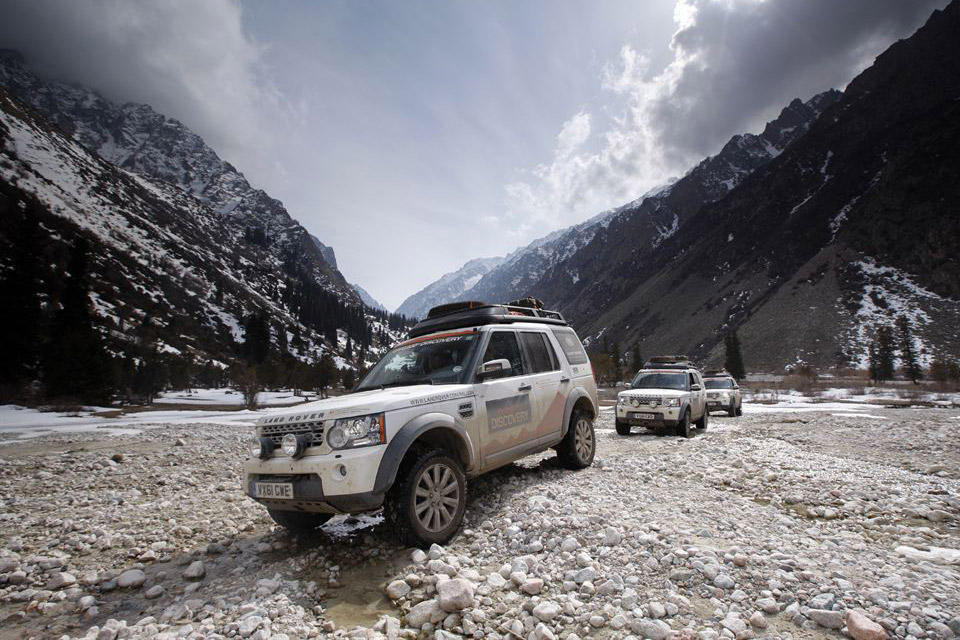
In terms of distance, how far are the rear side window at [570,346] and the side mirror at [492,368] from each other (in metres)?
2.35

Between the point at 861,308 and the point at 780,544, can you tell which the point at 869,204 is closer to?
the point at 861,308

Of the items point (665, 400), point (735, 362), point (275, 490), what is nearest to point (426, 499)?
point (275, 490)

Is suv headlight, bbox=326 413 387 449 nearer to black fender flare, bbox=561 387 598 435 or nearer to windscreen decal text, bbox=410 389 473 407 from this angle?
windscreen decal text, bbox=410 389 473 407

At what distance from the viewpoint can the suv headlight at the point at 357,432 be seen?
4027 millimetres

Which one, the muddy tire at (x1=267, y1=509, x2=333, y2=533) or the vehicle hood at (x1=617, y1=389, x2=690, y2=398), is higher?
the vehicle hood at (x1=617, y1=389, x2=690, y2=398)

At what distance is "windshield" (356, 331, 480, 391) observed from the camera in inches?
214

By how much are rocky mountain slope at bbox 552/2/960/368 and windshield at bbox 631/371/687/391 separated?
92141 millimetres

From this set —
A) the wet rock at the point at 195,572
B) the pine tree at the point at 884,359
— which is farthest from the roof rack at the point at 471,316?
Answer: the pine tree at the point at 884,359

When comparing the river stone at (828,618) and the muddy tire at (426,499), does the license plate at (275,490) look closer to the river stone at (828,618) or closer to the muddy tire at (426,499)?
the muddy tire at (426,499)

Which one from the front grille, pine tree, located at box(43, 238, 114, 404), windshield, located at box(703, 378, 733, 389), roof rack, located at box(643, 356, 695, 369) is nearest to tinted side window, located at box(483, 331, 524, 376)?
the front grille

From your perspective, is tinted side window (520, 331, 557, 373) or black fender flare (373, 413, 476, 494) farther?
tinted side window (520, 331, 557, 373)

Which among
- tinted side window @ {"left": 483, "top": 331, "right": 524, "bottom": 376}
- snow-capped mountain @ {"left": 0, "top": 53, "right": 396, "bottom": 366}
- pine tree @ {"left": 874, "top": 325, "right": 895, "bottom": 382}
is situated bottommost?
pine tree @ {"left": 874, "top": 325, "right": 895, "bottom": 382}

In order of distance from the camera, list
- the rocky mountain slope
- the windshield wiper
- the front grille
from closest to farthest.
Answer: the front grille → the windshield wiper → the rocky mountain slope

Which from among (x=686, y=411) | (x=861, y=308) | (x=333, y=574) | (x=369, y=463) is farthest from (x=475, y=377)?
(x=861, y=308)
